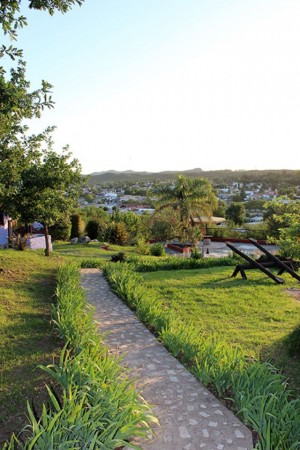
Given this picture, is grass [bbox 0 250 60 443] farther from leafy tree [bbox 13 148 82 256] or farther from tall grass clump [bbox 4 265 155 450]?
leafy tree [bbox 13 148 82 256]

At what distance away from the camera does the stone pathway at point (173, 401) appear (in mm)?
3231

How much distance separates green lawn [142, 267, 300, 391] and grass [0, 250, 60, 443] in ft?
8.19

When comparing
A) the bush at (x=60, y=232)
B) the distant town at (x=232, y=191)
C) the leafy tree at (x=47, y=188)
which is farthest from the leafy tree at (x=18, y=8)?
the distant town at (x=232, y=191)

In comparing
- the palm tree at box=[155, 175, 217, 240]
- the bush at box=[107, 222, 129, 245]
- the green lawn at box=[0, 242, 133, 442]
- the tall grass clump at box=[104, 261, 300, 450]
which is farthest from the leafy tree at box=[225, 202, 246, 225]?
the tall grass clump at box=[104, 261, 300, 450]

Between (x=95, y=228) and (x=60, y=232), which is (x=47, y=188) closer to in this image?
(x=60, y=232)

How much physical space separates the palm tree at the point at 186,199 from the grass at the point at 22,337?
12614 millimetres

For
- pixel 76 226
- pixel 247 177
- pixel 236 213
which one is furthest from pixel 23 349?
pixel 247 177

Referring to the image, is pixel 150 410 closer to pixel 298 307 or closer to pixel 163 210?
pixel 298 307

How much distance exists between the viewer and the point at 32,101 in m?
5.80

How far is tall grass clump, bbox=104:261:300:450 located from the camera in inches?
124

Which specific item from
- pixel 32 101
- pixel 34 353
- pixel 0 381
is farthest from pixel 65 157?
pixel 0 381

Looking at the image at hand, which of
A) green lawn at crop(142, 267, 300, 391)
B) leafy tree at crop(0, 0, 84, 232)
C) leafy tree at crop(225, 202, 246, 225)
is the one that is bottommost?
leafy tree at crop(225, 202, 246, 225)

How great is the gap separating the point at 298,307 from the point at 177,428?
17.3 feet

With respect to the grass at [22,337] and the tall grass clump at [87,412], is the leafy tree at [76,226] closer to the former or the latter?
the grass at [22,337]
